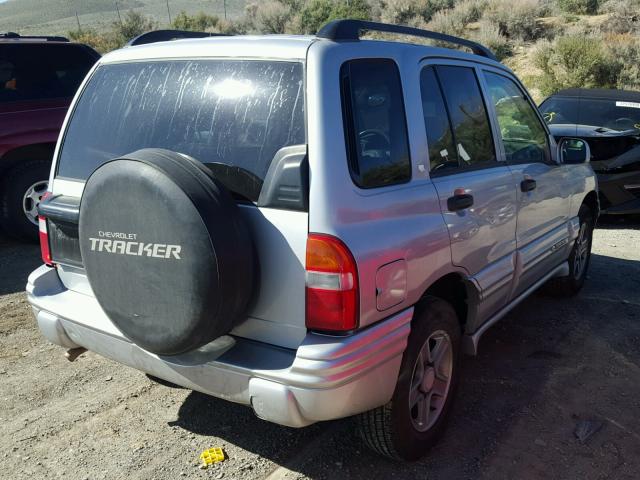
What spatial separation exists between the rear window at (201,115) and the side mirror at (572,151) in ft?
9.14

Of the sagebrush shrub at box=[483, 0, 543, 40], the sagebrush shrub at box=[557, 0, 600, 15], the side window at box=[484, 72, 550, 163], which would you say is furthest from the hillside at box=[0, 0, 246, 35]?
the side window at box=[484, 72, 550, 163]

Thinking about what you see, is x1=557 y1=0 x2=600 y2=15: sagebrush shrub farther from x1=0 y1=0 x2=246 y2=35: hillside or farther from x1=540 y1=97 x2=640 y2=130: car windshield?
x1=0 y1=0 x2=246 y2=35: hillside

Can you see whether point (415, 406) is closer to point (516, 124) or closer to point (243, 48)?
point (243, 48)

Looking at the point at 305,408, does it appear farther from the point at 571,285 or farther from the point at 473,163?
the point at 571,285

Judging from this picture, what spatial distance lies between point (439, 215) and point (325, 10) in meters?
23.4

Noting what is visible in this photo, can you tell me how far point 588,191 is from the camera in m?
5.24

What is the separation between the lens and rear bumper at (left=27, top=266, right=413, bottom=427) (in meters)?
2.39

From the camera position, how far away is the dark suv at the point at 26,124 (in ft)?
20.9

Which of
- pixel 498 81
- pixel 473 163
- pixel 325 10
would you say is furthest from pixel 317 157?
pixel 325 10

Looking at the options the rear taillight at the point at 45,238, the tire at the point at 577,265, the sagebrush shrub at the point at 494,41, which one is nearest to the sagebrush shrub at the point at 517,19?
the sagebrush shrub at the point at 494,41

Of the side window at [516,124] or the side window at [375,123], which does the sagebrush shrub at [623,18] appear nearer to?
the side window at [516,124]

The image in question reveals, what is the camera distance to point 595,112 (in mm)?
8445

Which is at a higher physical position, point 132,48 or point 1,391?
point 132,48

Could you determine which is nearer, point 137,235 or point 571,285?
point 137,235
